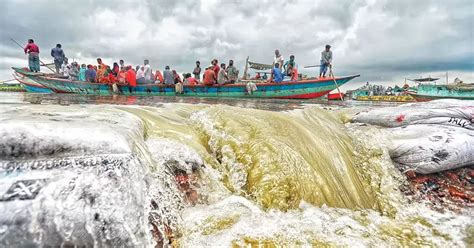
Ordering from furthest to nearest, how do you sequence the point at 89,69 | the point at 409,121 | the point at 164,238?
the point at 89,69 < the point at 409,121 < the point at 164,238

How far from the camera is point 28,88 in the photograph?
19688 mm

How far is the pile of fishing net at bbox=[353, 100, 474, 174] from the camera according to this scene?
3.61 m

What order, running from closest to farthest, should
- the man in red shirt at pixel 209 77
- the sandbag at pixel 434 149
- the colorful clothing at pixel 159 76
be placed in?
the sandbag at pixel 434 149
the man in red shirt at pixel 209 77
the colorful clothing at pixel 159 76

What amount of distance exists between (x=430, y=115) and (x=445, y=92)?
65.6 feet

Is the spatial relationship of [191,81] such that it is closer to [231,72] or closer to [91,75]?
[231,72]

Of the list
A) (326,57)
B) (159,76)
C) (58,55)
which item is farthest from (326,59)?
(58,55)

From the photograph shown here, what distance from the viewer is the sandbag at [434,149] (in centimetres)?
359

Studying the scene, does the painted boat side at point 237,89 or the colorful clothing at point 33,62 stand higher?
the colorful clothing at point 33,62

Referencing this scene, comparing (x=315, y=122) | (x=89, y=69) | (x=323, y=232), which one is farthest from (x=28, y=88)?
(x=323, y=232)

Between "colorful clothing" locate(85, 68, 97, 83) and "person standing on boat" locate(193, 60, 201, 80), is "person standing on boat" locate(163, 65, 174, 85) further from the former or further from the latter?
"colorful clothing" locate(85, 68, 97, 83)

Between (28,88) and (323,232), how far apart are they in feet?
75.1

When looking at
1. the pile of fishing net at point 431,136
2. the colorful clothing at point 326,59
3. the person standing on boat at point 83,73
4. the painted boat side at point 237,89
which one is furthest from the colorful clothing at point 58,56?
the pile of fishing net at point 431,136

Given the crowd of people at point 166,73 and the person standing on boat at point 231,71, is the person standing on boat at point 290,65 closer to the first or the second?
the crowd of people at point 166,73

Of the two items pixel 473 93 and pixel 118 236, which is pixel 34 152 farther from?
pixel 473 93
